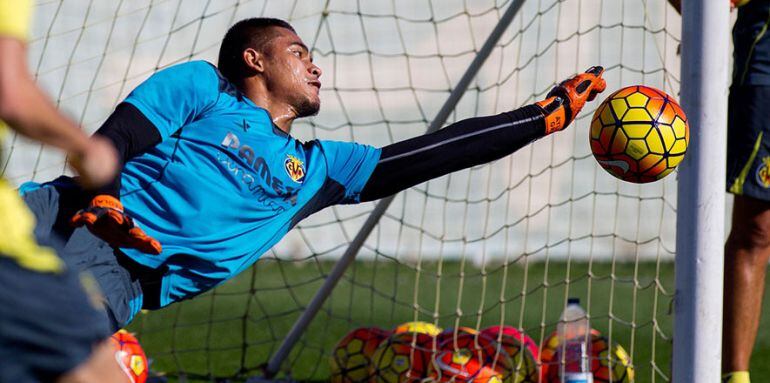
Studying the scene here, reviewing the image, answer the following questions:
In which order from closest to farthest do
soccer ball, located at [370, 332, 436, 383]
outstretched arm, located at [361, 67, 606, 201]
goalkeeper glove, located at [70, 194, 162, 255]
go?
1. goalkeeper glove, located at [70, 194, 162, 255]
2. outstretched arm, located at [361, 67, 606, 201]
3. soccer ball, located at [370, 332, 436, 383]

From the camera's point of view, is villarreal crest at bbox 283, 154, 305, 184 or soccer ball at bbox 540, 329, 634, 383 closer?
villarreal crest at bbox 283, 154, 305, 184

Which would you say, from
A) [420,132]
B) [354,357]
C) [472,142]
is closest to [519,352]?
[354,357]

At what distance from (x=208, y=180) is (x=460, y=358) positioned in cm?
177

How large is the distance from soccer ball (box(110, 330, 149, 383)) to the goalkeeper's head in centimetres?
140

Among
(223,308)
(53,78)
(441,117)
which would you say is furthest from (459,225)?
(441,117)

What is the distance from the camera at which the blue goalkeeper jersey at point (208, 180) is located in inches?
144

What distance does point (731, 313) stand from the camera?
14.7 feet

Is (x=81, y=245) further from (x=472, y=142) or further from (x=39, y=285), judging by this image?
(x=472, y=142)

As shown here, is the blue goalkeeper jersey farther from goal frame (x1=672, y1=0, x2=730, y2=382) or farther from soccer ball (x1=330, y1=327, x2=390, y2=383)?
soccer ball (x1=330, y1=327, x2=390, y2=383)

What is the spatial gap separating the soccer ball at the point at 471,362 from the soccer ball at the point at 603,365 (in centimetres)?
19

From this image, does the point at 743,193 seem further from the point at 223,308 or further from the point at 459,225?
the point at 459,225

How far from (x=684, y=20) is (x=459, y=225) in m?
8.21

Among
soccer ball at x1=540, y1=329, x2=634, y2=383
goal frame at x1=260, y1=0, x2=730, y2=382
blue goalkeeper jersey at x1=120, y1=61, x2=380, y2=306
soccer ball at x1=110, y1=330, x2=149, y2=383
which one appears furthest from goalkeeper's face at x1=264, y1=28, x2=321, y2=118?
soccer ball at x1=540, y1=329, x2=634, y2=383

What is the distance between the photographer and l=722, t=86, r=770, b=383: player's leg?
446 centimetres
